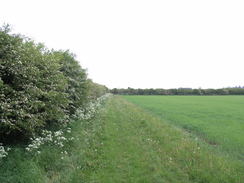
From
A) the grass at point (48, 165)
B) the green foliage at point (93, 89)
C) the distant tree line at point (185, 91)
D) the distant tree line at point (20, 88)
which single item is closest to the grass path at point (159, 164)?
the grass at point (48, 165)

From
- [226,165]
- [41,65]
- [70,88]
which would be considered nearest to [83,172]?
[41,65]

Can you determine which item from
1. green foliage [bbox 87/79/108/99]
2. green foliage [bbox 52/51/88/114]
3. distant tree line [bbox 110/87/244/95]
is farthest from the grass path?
distant tree line [bbox 110/87/244/95]

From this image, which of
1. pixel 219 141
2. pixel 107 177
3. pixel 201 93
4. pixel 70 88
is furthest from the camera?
pixel 201 93

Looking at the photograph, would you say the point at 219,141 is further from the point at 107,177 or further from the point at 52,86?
the point at 52,86

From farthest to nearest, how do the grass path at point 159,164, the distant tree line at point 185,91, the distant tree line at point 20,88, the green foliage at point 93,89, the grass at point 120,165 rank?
the distant tree line at point 185,91 < the green foliage at point 93,89 < the grass path at point 159,164 < the distant tree line at point 20,88 < the grass at point 120,165

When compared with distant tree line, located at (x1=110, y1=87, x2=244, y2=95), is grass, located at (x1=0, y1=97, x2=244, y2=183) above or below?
below

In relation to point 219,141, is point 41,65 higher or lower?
higher

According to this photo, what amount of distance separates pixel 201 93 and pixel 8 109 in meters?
89.3

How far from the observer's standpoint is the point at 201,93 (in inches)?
3322

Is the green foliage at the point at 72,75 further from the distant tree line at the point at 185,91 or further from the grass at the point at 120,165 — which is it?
the distant tree line at the point at 185,91

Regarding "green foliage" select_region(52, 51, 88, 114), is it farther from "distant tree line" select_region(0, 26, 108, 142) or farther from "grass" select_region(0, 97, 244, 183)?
"grass" select_region(0, 97, 244, 183)

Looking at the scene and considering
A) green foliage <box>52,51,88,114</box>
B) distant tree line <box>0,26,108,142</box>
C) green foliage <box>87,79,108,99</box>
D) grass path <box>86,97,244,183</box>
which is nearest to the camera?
distant tree line <box>0,26,108,142</box>

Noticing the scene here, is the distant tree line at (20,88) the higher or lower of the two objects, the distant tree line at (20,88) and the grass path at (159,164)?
the higher

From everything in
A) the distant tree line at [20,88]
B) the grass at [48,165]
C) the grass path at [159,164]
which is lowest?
the grass path at [159,164]
